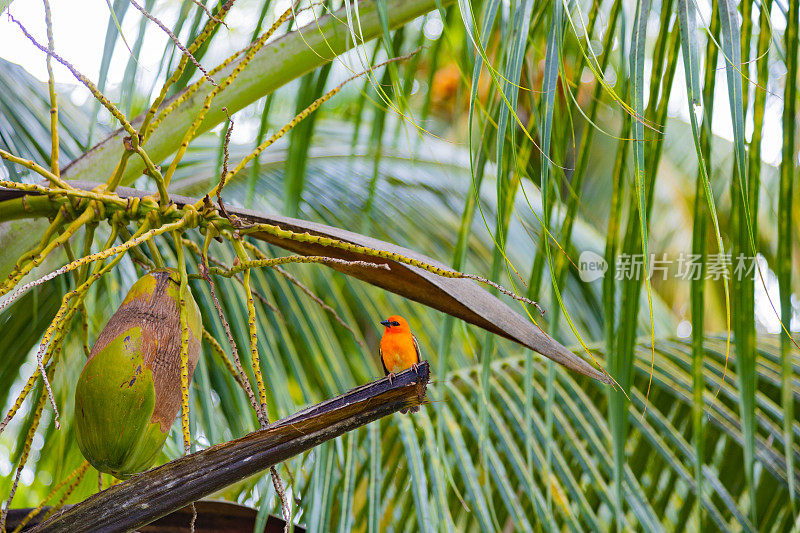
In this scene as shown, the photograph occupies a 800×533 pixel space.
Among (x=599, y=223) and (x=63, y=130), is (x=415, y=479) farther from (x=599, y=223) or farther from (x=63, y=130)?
(x=599, y=223)

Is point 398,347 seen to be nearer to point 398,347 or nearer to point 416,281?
point 398,347

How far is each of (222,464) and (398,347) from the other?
782 millimetres

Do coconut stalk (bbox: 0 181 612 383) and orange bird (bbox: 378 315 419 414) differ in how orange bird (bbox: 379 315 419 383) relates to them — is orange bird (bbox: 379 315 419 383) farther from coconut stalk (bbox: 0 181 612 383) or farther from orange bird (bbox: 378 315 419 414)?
coconut stalk (bbox: 0 181 612 383)

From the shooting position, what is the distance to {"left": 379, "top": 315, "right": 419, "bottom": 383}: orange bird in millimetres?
1320

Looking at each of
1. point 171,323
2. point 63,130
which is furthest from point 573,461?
point 63,130

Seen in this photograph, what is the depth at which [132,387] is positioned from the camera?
1.94 feet

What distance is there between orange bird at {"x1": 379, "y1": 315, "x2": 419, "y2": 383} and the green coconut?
28.2 inches

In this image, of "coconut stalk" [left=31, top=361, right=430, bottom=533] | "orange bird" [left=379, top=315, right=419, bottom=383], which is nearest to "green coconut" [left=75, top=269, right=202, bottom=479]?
"coconut stalk" [left=31, top=361, right=430, bottom=533]

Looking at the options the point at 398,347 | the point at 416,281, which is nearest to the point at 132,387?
the point at 416,281

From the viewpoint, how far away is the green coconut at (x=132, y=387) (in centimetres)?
59

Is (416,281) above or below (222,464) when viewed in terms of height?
above

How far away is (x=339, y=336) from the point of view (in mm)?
1422

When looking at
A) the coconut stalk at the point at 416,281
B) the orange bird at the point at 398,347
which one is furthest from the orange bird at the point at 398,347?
the coconut stalk at the point at 416,281

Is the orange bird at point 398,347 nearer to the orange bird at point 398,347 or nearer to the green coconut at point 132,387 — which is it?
the orange bird at point 398,347
